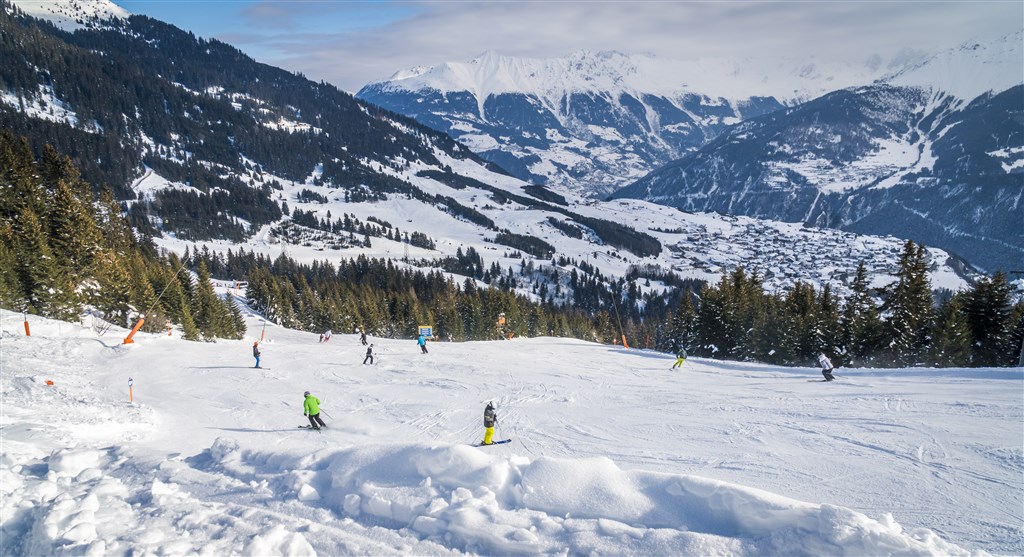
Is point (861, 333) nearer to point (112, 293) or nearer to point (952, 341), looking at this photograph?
point (952, 341)

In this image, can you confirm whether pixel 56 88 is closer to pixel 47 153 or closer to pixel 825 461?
pixel 47 153

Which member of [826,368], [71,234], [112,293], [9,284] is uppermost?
[71,234]

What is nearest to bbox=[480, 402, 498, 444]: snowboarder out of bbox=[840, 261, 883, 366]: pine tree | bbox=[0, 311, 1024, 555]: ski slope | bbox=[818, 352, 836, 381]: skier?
bbox=[0, 311, 1024, 555]: ski slope

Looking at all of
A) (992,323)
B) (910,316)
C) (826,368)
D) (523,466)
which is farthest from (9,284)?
(992,323)

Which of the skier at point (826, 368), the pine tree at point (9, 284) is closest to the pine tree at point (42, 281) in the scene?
the pine tree at point (9, 284)

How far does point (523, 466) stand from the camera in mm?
9727

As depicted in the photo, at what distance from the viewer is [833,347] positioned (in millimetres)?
38875

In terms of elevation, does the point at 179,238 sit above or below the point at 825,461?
above

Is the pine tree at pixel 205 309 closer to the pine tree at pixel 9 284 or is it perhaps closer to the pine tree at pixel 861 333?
the pine tree at pixel 9 284

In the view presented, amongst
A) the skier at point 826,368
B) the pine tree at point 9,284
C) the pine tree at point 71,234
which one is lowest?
the skier at point 826,368

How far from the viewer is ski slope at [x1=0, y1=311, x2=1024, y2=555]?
26.1 feet

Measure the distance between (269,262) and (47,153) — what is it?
85113 mm

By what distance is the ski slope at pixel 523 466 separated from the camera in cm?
795

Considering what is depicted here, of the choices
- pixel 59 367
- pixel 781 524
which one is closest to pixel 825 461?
pixel 781 524
